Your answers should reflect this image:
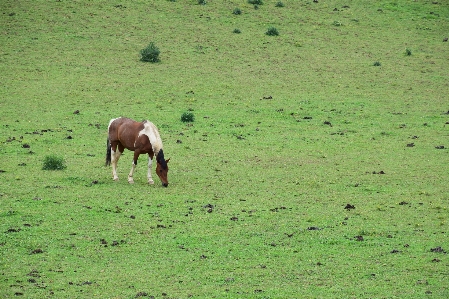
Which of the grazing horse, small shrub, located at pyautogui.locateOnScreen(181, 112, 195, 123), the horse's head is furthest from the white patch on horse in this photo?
small shrub, located at pyautogui.locateOnScreen(181, 112, 195, 123)

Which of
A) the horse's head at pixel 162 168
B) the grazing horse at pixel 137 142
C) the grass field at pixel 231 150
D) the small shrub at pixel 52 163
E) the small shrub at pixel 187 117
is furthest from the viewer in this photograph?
the small shrub at pixel 187 117

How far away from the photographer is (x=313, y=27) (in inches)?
1555

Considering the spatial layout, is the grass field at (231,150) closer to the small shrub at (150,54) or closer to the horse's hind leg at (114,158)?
the horse's hind leg at (114,158)

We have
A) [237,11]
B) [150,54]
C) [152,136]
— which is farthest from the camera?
[237,11]

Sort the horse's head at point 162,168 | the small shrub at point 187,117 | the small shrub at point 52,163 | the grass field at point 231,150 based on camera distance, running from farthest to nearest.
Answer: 1. the small shrub at point 187,117
2. the small shrub at point 52,163
3. the horse's head at point 162,168
4. the grass field at point 231,150

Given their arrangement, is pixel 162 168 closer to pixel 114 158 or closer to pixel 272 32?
pixel 114 158

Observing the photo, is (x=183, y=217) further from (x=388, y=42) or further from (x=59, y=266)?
(x=388, y=42)

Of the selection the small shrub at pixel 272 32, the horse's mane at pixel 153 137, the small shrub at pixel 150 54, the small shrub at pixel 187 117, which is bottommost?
the small shrub at pixel 187 117

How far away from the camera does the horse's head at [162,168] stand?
18.6 m

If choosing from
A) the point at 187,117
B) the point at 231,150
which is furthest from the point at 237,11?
the point at 231,150

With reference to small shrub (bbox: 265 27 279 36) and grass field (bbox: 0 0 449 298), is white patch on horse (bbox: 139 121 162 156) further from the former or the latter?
small shrub (bbox: 265 27 279 36)

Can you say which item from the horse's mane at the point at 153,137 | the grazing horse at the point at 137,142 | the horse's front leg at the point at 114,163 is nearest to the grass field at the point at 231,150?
the horse's front leg at the point at 114,163

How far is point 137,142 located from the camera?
18844 mm

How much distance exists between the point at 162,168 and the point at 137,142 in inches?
37.7
